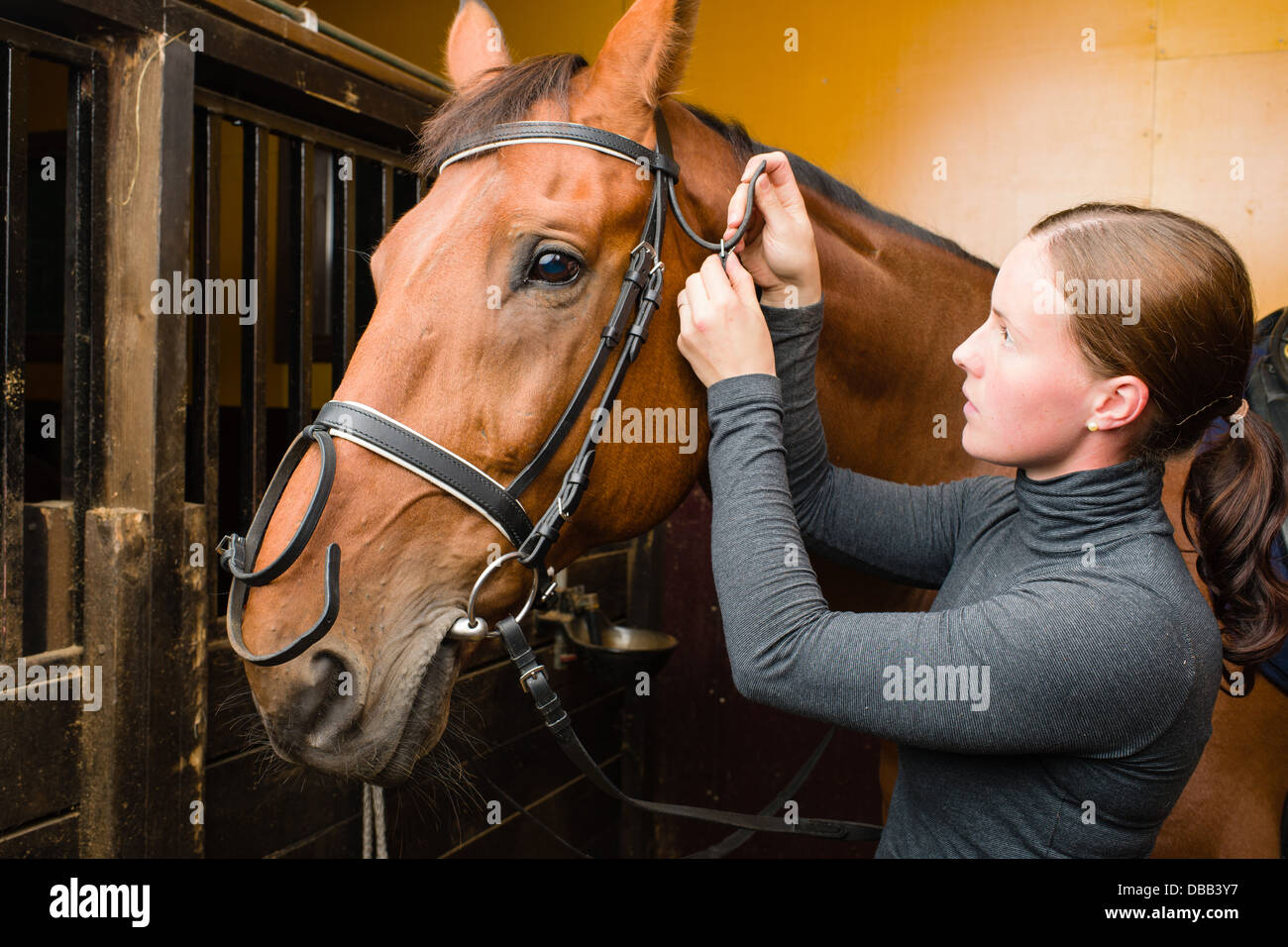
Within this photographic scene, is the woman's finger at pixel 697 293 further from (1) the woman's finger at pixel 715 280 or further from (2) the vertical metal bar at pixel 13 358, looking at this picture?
(2) the vertical metal bar at pixel 13 358

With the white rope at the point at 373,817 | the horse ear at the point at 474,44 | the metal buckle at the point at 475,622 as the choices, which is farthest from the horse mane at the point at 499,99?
the white rope at the point at 373,817

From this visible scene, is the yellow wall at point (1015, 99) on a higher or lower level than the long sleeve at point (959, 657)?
higher

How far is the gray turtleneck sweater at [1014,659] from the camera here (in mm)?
882

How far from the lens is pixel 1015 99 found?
286cm

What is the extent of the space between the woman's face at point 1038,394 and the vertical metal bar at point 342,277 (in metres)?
1.50

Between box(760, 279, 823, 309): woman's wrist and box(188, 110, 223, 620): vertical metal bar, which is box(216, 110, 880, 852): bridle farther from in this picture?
box(188, 110, 223, 620): vertical metal bar

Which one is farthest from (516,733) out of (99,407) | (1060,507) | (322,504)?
(1060,507)

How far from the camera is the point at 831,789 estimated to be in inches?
114

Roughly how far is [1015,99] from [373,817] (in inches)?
113

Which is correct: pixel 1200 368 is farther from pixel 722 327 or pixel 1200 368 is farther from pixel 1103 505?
pixel 722 327
